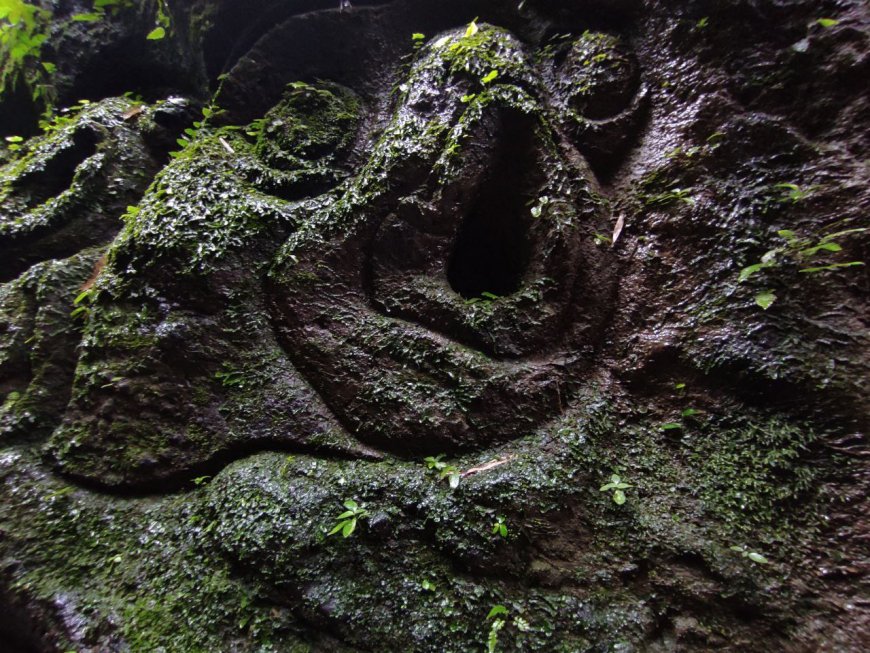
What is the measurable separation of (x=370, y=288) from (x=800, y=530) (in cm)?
286

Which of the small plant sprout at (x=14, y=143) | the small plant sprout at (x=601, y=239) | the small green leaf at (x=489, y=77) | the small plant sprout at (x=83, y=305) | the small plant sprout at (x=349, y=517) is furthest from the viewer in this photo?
the small plant sprout at (x=14, y=143)

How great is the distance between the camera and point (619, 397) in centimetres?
274

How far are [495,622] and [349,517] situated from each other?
92 cm

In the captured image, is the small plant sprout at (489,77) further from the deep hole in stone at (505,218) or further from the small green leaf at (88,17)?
the small green leaf at (88,17)

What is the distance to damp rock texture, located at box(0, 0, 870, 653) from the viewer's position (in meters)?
2.13

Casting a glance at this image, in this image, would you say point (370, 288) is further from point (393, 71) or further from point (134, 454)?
point (393, 71)

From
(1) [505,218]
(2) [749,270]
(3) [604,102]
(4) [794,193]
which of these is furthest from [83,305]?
(4) [794,193]

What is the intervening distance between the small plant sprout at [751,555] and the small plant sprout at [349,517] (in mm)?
1946

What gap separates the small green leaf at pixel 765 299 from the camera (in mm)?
2297

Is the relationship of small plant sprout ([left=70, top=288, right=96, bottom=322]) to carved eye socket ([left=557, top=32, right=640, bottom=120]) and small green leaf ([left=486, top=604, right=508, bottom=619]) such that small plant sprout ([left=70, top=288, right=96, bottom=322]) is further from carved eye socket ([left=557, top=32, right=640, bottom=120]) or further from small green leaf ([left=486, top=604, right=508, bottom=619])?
carved eye socket ([left=557, top=32, right=640, bottom=120])

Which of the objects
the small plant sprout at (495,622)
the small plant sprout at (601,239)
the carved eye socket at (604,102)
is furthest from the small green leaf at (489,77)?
the small plant sprout at (495,622)

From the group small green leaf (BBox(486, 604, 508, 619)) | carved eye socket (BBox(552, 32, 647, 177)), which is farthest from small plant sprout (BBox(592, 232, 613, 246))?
small green leaf (BBox(486, 604, 508, 619))

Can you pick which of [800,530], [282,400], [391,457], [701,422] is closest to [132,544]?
[282,400]

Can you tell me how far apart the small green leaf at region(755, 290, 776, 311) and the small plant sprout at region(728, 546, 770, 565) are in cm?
129
